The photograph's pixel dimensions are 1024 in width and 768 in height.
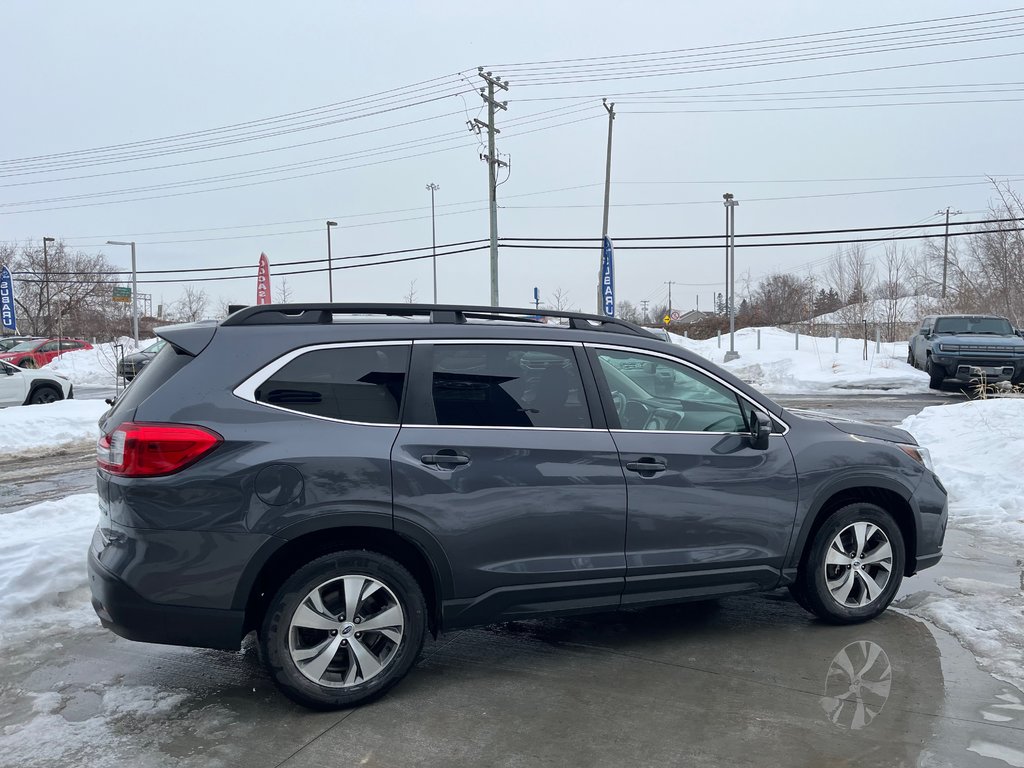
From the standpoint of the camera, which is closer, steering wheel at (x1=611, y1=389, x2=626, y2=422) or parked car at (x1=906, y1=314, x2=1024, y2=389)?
steering wheel at (x1=611, y1=389, x2=626, y2=422)

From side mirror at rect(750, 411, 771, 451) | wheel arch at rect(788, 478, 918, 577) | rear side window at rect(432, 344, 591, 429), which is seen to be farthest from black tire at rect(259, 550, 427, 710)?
wheel arch at rect(788, 478, 918, 577)

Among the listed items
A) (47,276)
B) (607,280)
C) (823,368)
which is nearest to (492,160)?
(607,280)

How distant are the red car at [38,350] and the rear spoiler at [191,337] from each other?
28650 millimetres

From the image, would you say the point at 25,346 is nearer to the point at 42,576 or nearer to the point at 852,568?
the point at 42,576

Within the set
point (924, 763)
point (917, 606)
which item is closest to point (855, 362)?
point (917, 606)

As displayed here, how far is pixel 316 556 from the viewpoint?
12.6ft

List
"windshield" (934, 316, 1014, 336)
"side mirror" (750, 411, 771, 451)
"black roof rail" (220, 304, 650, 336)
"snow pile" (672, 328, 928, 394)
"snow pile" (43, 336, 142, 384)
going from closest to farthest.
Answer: "black roof rail" (220, 304, 650, 336)
"side mirror" (750, 411, 771, 451)
"windshield" (934, 316, 1014, 336)
"snow pile" (672, 328, 928, 394)
"snow pile" (43, 336, 142, 384)

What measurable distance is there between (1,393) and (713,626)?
17.5 metres

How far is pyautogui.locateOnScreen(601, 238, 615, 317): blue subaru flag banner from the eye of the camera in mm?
30734

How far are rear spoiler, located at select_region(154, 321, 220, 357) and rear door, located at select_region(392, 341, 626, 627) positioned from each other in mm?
982

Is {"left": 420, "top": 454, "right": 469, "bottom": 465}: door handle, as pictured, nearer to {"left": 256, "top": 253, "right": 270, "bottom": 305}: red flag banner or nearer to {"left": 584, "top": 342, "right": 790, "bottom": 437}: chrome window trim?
{"left": 584, "top": 342, "right": 790, "bottom": 437}: chrome window trim

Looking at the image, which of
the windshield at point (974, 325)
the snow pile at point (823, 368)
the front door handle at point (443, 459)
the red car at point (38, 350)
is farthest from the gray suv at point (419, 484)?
the red car at point (38, 350)

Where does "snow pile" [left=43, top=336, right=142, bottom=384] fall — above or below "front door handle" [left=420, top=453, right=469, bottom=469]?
below

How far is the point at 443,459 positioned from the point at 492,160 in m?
29.5
